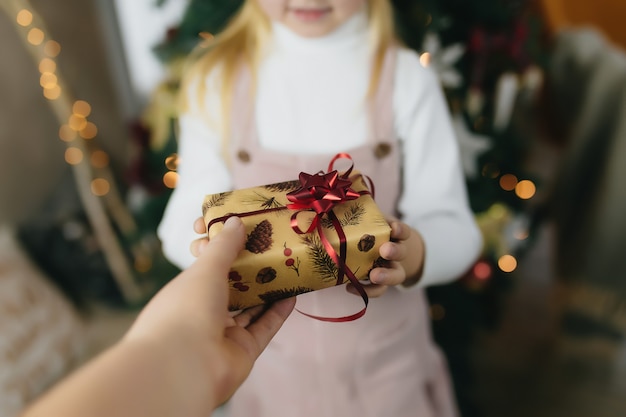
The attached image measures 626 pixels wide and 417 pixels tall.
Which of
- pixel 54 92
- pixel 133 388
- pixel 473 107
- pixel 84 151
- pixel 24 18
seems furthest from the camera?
pixel 84 151

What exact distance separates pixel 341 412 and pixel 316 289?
0.81 ft

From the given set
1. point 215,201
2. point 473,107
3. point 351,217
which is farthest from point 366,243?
point 473,107

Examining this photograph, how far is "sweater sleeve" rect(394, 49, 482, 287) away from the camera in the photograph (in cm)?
65

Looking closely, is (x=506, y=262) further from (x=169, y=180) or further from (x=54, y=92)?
(x=54, y=92)

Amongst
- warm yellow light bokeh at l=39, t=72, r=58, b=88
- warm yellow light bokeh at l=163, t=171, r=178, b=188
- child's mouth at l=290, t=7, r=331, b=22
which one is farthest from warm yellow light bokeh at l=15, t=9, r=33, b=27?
child's mouth at l=290, t=7, r=331, b=22

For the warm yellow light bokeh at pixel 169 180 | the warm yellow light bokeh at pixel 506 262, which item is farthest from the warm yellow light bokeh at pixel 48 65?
the warm yellow light bokeh at pixel 506 262

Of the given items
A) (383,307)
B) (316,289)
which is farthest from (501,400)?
(316,289)

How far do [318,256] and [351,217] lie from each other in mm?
52

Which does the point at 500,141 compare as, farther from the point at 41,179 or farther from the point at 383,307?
the point at 41,179

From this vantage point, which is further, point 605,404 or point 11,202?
point 11,202

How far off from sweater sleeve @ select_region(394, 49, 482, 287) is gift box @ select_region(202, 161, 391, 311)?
189 mm

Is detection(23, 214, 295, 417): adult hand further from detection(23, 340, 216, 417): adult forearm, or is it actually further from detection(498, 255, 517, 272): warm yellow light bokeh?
detection(498, 255, 517, 272): warm yellow light bokeh

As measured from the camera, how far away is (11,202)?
4.29 feet

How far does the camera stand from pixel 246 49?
27.5 inches
